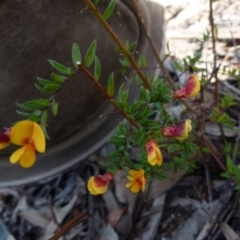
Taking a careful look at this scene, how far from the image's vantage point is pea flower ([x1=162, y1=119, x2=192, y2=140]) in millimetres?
922

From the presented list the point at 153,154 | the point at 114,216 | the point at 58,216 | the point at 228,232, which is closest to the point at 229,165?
the point at 228,232

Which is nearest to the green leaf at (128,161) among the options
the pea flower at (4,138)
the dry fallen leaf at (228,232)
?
the pea flower at (4,138)

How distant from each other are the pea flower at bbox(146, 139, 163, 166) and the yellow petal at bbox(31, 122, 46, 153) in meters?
0.18

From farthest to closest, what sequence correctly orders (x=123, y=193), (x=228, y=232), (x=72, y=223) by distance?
(x=123, y=193)
(x=72, y=223)
(x=228, y=232)

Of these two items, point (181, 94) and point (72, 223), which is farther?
point (72, 223)

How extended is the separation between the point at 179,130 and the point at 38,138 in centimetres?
24

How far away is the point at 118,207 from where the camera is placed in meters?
1.52

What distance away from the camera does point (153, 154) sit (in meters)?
0.93

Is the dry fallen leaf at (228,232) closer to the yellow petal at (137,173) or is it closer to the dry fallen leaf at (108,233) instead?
the dry fallen leaf at (108,233)

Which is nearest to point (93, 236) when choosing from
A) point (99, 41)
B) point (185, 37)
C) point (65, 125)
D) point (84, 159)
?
point (84, 159)

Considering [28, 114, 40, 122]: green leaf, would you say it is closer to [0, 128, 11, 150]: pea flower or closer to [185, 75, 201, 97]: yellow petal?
[0, 128, 11, 150]: pea flower

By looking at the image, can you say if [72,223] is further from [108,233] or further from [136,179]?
[136,179]

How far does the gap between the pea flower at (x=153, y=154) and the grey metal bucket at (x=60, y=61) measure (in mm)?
384

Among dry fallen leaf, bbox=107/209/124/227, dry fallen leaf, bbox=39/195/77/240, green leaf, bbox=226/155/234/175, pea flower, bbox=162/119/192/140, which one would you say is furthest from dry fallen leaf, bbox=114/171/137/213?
pea flower, bbox=162/119/192/140
